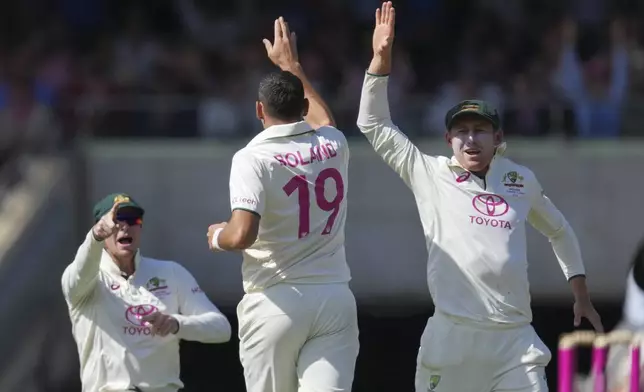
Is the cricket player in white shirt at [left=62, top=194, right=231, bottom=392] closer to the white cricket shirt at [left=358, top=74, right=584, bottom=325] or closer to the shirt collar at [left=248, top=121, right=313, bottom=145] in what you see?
the shirt collar at [left=248, top=121, right=313, bottom=145]

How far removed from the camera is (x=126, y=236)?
24.0ft

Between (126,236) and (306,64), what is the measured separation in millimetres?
7573

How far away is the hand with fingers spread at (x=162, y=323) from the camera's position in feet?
23.1

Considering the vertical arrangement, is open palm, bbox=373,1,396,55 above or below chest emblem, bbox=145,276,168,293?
above

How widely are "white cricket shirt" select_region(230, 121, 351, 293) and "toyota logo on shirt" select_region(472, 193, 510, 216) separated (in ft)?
2.01

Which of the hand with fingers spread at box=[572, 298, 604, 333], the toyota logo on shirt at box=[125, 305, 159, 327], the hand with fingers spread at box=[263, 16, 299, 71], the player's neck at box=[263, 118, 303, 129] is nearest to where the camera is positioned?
the player's neck at box=[263, 118, 303, 129]

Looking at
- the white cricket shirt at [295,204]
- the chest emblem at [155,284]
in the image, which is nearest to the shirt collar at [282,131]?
the white cricket shirt at [295,204]

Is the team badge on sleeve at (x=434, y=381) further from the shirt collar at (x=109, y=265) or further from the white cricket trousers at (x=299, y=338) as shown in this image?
the shirt collar at (x=109, y=265)

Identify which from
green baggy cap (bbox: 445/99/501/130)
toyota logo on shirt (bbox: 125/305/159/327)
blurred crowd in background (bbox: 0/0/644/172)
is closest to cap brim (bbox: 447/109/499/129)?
green baggy cap (bbox: 445/99/501/130)

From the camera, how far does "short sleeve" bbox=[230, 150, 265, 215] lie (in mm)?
6266

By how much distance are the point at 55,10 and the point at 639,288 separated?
10.6 m

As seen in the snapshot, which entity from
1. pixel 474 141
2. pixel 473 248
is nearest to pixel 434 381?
pixel 473 248

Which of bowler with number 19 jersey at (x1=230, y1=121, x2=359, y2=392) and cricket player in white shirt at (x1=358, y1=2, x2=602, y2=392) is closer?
bowler with number 19 jersey at (x1=230, y1=121, x2=359, y2=392)

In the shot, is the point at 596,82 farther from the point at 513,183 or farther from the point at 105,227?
the point at 105,227
